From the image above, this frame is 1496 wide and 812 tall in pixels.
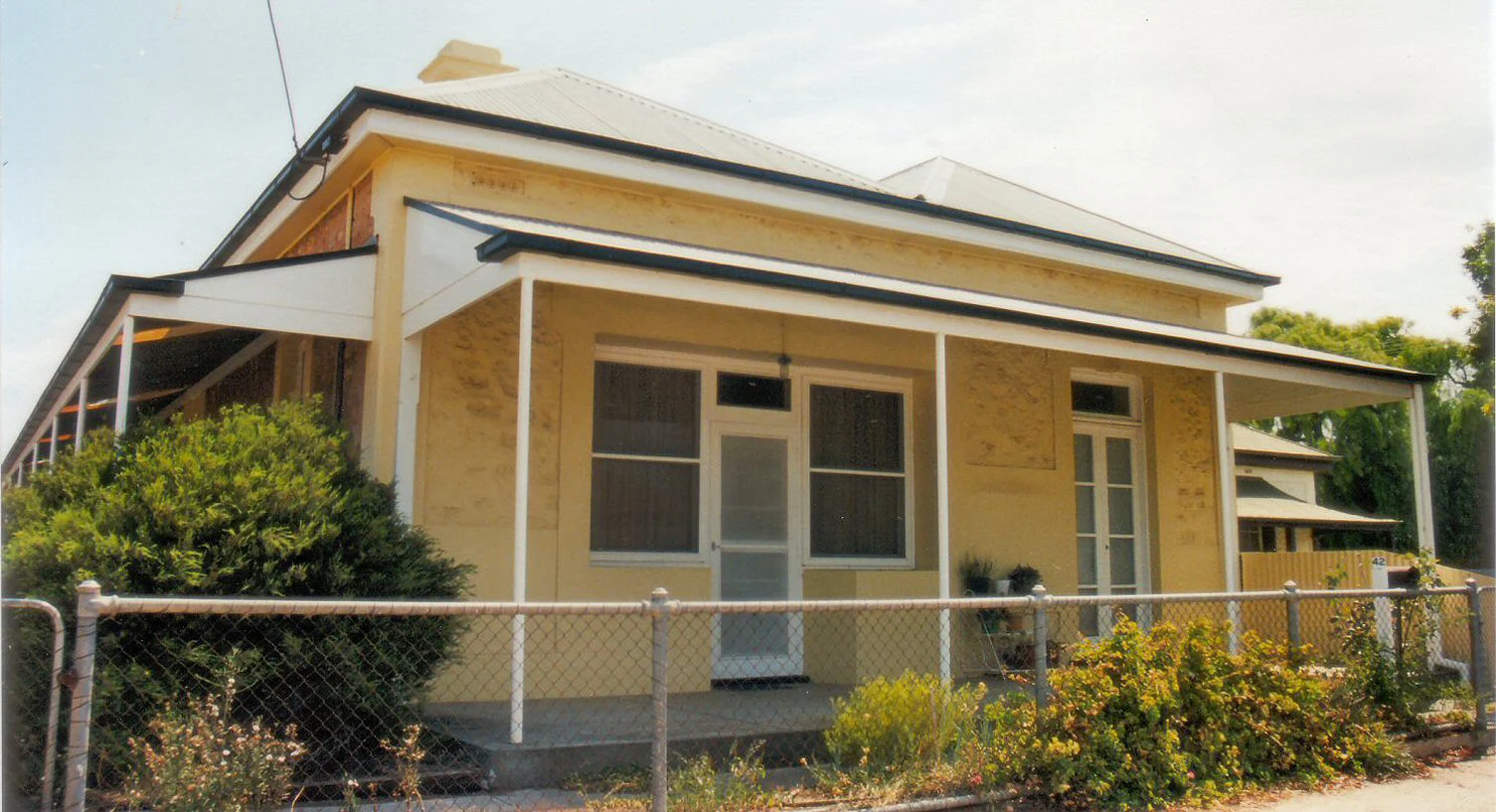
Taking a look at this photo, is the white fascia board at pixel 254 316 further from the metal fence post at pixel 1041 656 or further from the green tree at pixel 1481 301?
the green tree at pixel 1481 301

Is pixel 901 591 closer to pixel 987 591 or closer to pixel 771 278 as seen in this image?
pixel 987 591

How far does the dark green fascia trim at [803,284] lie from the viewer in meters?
6.59

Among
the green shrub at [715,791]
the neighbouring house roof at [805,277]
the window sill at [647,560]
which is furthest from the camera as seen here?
the window sill at [647,560]

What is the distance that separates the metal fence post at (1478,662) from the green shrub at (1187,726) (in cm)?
108

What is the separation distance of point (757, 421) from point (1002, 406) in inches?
101

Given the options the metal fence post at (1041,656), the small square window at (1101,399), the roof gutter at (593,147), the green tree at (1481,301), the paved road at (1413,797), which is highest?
the green tree at (1481,301)

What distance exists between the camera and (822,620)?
9477 millimetres

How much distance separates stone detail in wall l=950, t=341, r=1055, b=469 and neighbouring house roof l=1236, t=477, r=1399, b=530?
988 centimetres

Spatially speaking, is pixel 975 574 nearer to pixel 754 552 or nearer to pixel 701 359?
pixel 754 552

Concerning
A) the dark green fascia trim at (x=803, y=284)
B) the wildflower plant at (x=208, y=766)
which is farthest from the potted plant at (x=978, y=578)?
the wildflower plant at (x=208, y=766)

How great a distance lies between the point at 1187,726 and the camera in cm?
671

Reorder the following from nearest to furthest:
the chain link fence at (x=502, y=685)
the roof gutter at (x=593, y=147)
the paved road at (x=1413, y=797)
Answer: the chain link fence at (x=502, y=685)
the paved road at (x=1413, y=797)
the roof gutter at (x=593, y=147)

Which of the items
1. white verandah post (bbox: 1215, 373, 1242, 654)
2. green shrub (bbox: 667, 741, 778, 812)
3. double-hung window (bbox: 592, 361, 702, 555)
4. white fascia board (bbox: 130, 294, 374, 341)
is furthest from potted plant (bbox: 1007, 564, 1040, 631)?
white fascia board (bbox: 130, 294, 374, 341)

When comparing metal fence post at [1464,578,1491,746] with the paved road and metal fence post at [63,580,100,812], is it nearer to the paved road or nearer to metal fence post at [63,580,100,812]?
the paved road
